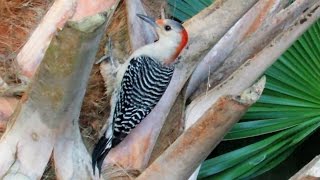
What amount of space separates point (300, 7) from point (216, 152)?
4.28 feet

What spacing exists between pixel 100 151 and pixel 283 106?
3.51 feet

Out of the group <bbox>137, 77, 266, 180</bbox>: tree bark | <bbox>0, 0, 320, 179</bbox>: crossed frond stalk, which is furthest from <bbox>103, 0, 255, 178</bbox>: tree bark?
<bbox>137, 77, 266, 180</bbox>: tree bark

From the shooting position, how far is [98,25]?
144cm

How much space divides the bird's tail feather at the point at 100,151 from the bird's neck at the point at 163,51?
0.53 metres

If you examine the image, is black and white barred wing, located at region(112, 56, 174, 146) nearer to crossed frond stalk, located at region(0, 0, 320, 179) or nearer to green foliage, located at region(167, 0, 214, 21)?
crossed frond stalk, located at region(0, 0, 320, 179)

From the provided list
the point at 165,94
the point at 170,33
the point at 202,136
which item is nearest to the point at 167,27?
the point at 170,33

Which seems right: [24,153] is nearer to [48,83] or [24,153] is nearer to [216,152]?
[48,83]

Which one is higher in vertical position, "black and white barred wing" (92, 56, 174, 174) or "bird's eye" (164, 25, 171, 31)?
"bird's eye" (164, 25, 171, 31)

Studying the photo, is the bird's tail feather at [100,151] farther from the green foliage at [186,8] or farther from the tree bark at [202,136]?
the green foliage at [186,8]

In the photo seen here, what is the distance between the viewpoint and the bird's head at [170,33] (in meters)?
2.34

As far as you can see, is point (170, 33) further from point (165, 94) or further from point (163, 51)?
point (165, 94)

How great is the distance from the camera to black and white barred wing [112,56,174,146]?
213 cm

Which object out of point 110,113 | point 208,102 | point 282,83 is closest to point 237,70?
point 208,102

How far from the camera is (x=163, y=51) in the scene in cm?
258
